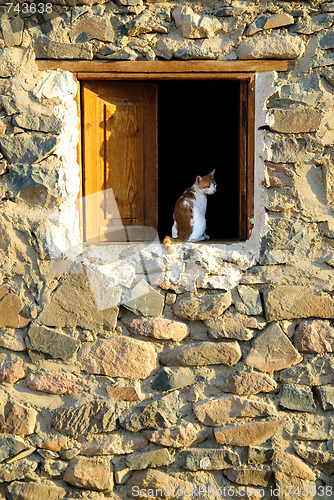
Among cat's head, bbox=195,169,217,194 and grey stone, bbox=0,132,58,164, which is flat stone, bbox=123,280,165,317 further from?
cat's head, bbox=195,169,217,194

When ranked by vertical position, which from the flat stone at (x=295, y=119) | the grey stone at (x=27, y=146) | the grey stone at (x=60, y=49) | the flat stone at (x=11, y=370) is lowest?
the flat stone at (x=11, y=370)

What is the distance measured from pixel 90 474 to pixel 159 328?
892 millimetres

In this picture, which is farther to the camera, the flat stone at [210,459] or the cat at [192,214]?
the cat at [192,214]

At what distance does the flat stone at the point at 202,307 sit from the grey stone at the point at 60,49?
1.51 m

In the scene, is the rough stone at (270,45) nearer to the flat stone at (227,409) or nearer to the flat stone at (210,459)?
the flat stone at (227,409)

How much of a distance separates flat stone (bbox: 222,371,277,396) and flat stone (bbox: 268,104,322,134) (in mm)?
1408

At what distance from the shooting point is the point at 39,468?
316 cm

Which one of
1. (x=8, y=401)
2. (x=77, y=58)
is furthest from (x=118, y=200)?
(x=8, y=401)

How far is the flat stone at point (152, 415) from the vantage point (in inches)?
124

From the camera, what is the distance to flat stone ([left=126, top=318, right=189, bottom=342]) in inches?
126

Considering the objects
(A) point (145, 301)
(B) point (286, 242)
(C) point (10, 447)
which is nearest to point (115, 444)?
(C) point (10, 447)

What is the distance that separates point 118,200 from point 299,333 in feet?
4.52

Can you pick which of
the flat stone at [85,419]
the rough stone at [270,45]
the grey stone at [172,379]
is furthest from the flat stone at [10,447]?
the rough stone at [270,45]

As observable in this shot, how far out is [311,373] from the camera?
3201mm
